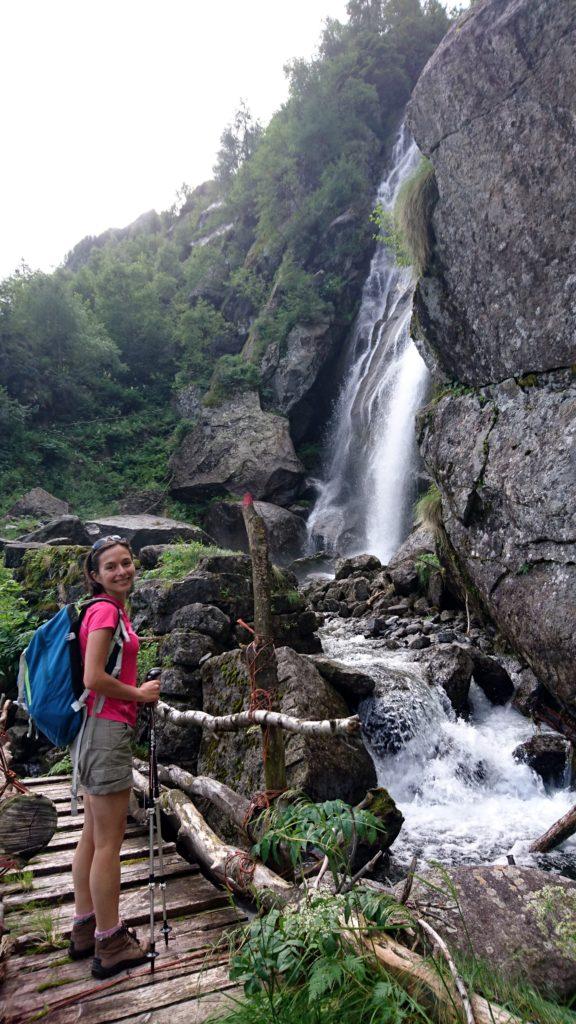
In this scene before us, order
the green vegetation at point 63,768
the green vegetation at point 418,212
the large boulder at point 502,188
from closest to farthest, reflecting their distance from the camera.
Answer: the green vegetation at point 63,768 → the large boulder at point 502,188 → the green vegetation at point 418,212

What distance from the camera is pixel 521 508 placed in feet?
24.1

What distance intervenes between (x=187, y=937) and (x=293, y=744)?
2422 millimetres

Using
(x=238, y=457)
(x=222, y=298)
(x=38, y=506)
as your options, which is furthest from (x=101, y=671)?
(x=222, y=298)

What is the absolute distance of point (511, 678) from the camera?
8023 millimetres

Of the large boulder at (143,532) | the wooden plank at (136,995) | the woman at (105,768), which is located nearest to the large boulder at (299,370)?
the large boulder at (143,532)

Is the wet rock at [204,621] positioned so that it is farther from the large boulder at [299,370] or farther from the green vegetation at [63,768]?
the large boulder at [299,370]

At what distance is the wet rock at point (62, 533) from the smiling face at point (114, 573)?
11.8 metres

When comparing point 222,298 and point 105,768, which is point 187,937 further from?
point 222,298

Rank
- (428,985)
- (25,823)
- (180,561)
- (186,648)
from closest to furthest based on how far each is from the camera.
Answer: (428,985) < (25,823) < (186,648) < (180,561)

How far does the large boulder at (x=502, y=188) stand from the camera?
729cm

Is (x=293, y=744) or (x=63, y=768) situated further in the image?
(x=63, y=768)

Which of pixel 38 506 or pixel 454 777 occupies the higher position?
pixel 38 506

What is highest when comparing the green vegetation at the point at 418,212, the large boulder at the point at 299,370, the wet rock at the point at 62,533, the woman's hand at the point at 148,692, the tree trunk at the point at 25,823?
the large boulder at the point at 299,370

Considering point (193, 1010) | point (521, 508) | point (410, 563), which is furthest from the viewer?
point (410, 563)
